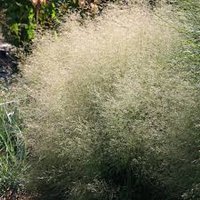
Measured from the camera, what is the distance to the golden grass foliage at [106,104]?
3303 millimetres

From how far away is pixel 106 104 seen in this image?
343 cm

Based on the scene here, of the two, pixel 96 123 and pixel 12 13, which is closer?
pixel 96 123

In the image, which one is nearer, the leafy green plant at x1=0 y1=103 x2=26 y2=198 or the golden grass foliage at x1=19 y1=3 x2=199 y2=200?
the golden grass foliage at x1=19 y1=3 x2=199 y2=200

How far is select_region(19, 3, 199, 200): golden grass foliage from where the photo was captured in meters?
3.30

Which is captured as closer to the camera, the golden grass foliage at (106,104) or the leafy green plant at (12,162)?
the golden grass foliage at (106,104)

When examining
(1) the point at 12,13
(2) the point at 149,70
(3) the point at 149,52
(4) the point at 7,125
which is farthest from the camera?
(1) the point at 12,13

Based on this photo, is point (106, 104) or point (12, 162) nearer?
point (106, 104)

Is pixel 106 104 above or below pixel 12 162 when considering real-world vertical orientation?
above

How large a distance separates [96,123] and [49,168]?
43 centimetres

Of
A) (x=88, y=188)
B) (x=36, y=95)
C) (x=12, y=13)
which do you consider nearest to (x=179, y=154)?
(x=88, y=188)

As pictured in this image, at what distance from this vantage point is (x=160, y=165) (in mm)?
3264

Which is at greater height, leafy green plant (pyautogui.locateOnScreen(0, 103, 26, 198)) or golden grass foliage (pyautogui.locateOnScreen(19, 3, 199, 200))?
golden grass foliage (pyautogui.locateOnScreen(19, 3, 199, 200))

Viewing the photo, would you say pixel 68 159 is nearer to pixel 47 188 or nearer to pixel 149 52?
pixel 47 188

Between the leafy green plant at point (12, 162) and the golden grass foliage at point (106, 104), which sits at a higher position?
the golden grass foliage at point (106, 104)
